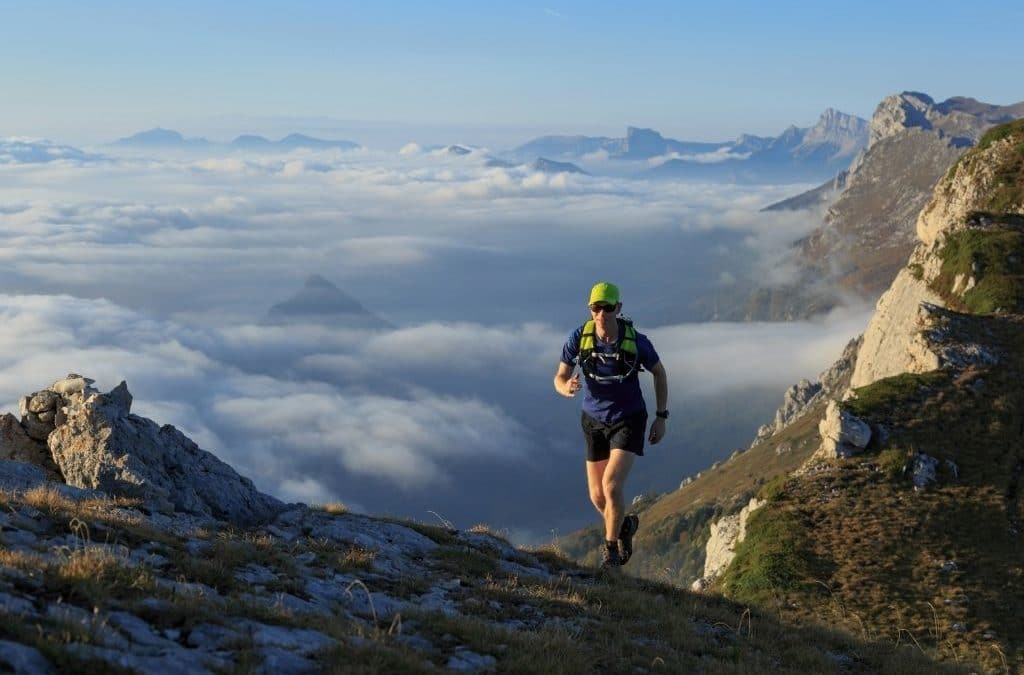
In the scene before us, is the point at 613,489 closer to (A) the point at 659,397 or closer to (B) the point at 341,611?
(A) the point at 659,397

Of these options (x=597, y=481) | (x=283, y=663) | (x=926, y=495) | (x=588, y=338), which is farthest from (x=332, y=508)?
(x=926, y=495)

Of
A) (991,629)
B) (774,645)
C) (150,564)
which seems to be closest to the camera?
(150,564)

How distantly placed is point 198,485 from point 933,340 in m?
41.3

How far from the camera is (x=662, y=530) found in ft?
552

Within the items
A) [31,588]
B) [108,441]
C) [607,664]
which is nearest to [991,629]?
[607,664]

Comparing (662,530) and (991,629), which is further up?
(991,629)

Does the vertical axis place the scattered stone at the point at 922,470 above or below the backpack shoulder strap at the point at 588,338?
below

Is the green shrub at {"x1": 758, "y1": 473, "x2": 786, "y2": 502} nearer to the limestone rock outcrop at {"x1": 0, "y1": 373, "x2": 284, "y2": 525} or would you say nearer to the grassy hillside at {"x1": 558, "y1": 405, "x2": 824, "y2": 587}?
the limestone rock outcrop at {"x1": 0, "y1": 373, "x2": 284, "y2": 525}

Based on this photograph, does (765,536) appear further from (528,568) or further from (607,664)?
(607,664)

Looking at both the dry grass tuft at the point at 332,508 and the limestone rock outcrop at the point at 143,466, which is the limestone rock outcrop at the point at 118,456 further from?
the dry grass tuft at the point at 332,508

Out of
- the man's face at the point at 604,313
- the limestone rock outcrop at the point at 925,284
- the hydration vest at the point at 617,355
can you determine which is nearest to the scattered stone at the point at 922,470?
the limestone rock outcrop at the point at 925,284

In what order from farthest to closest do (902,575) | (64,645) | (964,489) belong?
(964,489) → (902,575) → (64,645)

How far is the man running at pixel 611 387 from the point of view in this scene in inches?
526

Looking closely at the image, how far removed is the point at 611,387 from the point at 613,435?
81 cm
